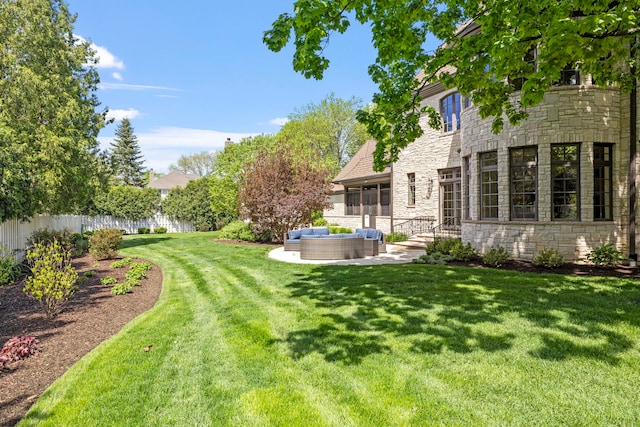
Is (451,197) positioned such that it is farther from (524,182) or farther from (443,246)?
(524,182)

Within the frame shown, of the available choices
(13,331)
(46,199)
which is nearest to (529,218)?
(13,331)

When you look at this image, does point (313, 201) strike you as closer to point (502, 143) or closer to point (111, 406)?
point (502, 143)

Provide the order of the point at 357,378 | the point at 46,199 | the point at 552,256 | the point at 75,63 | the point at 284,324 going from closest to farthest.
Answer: the point at 357,378 → the point at 284,324 → the point at 552,256 → the point at 46,199 → the point at 75,63

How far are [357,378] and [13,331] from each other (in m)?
5.63

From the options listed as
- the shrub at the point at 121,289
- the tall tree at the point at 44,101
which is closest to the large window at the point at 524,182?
the shrub at the point at 121,289

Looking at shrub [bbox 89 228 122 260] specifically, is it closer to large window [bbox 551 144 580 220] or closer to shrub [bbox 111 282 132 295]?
shrub [bbox 111 282 132 295]

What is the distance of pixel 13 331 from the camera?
5605 millimetres

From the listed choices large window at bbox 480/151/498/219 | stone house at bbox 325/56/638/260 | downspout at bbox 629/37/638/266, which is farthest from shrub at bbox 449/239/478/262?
downspout at bbox 629/37/638/266

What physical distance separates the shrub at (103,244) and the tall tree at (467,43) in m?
10.9

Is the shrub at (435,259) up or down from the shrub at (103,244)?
down

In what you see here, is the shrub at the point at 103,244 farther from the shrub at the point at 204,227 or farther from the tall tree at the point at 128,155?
the tall tree at the point at 128,155

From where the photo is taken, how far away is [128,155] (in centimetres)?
5438

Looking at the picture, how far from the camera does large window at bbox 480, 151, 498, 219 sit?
11734 millimetres

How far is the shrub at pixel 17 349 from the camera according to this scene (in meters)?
4.46
